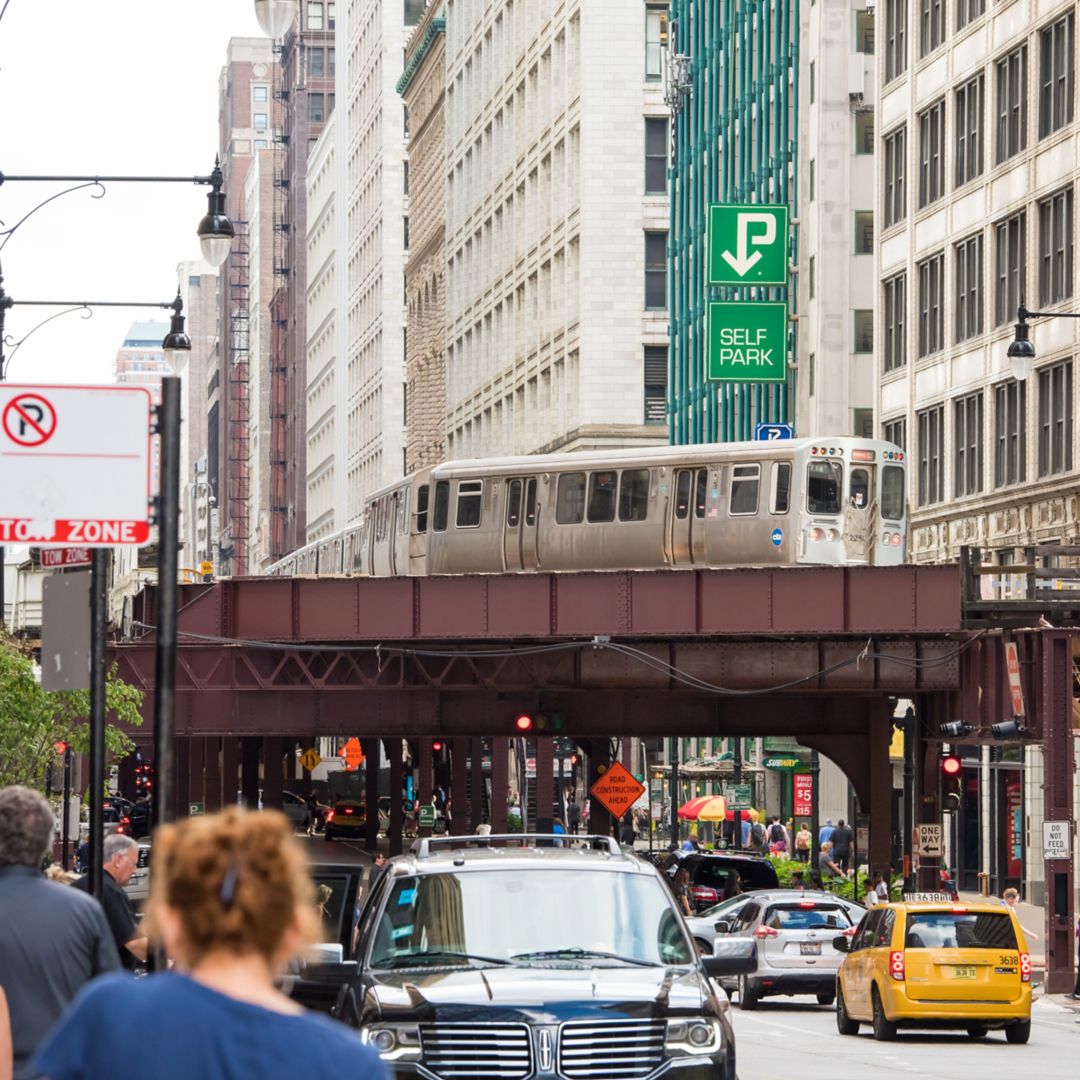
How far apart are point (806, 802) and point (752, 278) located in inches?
652

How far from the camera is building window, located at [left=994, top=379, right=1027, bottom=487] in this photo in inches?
2249

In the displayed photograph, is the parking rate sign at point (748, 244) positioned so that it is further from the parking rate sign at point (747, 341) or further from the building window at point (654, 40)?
the building window at point (654, 40)

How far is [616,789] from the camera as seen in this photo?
52562 mm

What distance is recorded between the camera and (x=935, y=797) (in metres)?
50.2

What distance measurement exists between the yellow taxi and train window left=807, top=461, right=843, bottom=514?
657 inches

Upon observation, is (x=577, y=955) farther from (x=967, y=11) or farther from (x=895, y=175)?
(x=895, y=175)

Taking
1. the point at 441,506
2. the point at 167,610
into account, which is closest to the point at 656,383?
the point at 441,506

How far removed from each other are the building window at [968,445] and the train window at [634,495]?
15.4m

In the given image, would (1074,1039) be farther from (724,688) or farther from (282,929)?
(282,929)

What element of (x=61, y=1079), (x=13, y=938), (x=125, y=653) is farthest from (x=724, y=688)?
(x=61, y=1079)

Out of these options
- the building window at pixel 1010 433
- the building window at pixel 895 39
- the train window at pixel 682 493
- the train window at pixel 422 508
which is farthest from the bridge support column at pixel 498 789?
the train window at pixel 682 493

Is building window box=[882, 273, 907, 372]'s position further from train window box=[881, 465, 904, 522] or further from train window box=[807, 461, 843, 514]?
train window box=[807, 461, 843, 514]

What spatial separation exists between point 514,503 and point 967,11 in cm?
1994

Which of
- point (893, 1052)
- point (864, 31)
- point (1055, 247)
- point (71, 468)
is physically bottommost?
point (893, 1052)
